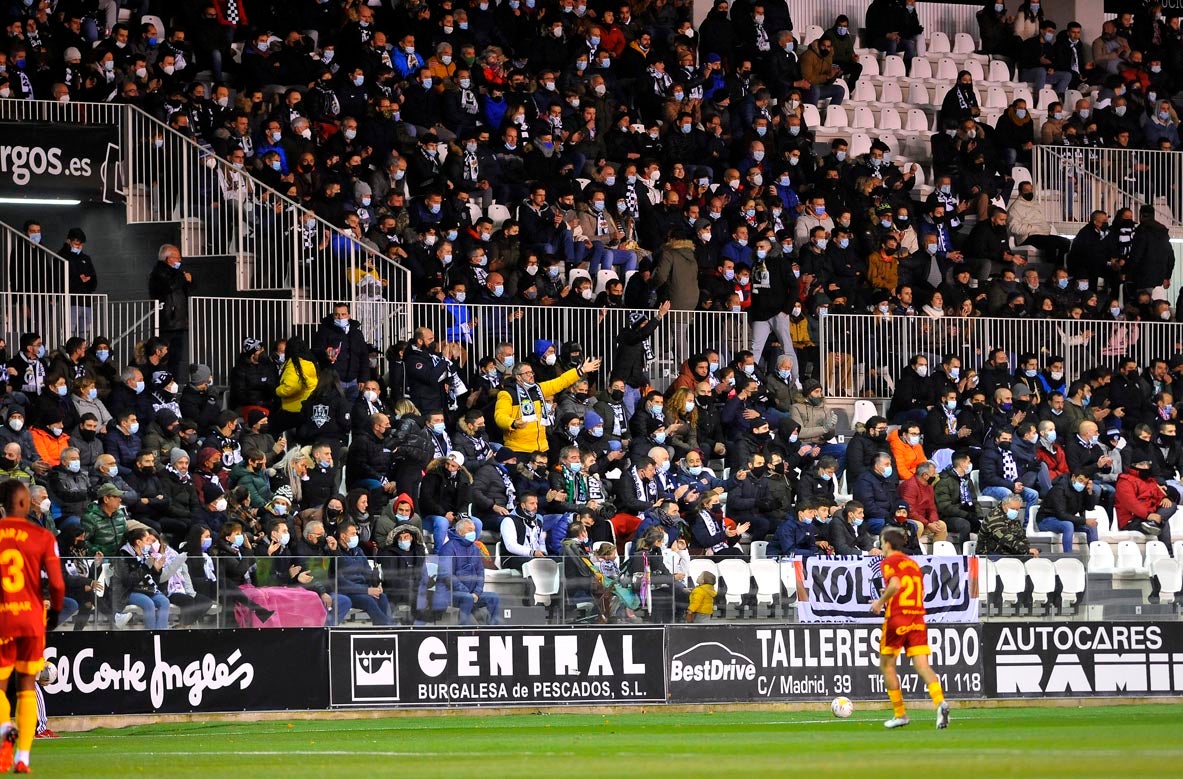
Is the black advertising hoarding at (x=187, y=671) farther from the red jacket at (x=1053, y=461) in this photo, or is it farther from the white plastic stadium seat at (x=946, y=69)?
the white plastic stadium seat at (x=946, y=69)

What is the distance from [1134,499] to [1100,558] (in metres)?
4.13

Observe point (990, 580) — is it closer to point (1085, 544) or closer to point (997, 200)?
point (1085, 544)

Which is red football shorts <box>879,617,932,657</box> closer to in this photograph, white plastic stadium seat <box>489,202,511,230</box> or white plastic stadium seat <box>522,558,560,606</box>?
white plastic stadium seat <box>522,558,560,606</box>

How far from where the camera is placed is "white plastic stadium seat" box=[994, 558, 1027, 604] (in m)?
22.5

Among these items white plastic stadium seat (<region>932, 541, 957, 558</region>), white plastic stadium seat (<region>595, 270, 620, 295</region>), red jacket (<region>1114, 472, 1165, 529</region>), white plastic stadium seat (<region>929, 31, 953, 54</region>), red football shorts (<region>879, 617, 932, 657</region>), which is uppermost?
white plastic stadium seat (<region>929, 31, 953, 54</region>)

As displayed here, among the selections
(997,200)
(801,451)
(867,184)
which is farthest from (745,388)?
(997,200)

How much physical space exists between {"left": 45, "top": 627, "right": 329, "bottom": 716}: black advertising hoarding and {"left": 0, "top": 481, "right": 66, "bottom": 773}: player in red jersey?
5736mm

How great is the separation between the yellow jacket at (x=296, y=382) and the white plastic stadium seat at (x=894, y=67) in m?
14.7

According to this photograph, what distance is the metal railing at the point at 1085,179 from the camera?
33969mm

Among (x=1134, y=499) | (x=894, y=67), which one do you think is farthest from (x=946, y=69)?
(x=1134, y=499)

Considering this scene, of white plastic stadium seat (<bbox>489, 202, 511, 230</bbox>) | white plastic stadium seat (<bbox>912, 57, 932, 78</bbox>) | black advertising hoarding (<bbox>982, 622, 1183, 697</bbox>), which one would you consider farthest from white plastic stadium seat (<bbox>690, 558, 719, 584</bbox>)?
white plastic stadium seat (<bbox>912, 57, 932, 78</bbox>)

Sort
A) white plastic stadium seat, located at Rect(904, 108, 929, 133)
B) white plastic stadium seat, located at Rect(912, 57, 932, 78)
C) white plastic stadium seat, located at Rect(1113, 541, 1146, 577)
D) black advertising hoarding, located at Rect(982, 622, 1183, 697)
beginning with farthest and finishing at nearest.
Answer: white plastic stadium seat, located at Rect(912, 57, 932, 78) < white plastic stadium seat, located at Rect(904, 108, 929, 133) < white plastic stadium seat, located at Rect(1113, 541, 1146, 577) < black advertising hoarding, located at Rect(982, 622, 1183, 697)

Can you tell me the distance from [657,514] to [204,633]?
230 inches

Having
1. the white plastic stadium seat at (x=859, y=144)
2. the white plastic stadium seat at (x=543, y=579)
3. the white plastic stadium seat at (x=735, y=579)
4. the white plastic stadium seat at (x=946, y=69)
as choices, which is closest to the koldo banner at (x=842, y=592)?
the white plastic stadium seat at (x=735, y=579)
